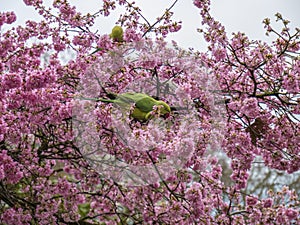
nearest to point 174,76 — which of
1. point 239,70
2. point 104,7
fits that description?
point 239,70

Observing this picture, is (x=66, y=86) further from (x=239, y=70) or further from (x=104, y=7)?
(x=239, y=70)

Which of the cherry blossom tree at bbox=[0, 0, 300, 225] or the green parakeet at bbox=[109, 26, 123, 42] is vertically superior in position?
the green parakeet at bbox=[109, 26, 123, 42]

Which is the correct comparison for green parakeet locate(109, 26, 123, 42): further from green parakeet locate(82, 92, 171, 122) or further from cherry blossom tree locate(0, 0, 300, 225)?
green parakeet locate(82, 92, 171, 122)

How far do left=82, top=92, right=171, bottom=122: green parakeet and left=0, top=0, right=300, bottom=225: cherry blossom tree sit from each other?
0.02m

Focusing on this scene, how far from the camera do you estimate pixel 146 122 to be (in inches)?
59.3

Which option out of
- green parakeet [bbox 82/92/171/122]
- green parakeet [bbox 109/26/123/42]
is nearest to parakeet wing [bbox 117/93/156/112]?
green parakeet [bbox 82/92/171/122]

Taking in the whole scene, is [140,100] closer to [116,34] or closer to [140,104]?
[140,104]

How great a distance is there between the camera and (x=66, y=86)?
88.7 inches

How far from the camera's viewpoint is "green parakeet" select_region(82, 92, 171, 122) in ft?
4.93

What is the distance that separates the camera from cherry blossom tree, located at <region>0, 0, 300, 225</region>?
165 cm

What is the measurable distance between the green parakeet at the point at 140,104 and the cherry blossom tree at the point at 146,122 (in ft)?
0.08

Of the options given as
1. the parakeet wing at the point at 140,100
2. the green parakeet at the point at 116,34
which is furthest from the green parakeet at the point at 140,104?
the green parakeet at the point at 116,34

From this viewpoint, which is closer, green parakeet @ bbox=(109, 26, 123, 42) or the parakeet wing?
the parakeet wing

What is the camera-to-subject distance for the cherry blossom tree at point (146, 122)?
1.65 meters
